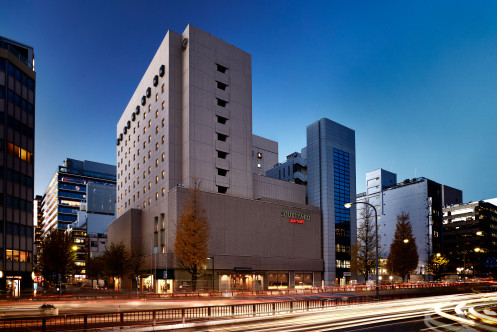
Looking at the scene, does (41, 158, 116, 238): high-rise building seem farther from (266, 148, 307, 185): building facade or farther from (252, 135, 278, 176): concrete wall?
(266, 148, 307, 185): building facade

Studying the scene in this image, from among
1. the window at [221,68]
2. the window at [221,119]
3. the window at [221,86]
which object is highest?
the window at [221,68]

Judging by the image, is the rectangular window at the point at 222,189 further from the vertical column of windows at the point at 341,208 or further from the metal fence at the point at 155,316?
the metal fence at the point at 155,316

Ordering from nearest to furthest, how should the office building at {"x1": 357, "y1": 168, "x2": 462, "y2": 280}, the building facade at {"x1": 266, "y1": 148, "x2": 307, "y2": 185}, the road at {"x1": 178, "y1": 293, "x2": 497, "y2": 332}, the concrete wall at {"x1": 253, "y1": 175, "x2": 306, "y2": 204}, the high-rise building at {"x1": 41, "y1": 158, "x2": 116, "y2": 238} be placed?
the road at {"x1": 178, "y1": 293, "x2": 497, "y2": 332}, the concrete wall at {"x1": 253, "y1": 175, "x2": 306, "y2": 204}, the building facade at {"x1": 266, "y1": 148, "x2": 307, "y2": 185}, the office building at {"x1": 357, "y1": 168, "x2": 462, "y2": 280}, the high-rise building at {"x1": 41, "y1": 158, "x2": 116, "y2": 238}

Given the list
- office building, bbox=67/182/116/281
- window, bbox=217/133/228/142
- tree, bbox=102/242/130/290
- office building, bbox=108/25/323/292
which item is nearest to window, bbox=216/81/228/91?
office building, bbox=108/25/323/292

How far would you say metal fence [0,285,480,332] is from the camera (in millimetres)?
21281

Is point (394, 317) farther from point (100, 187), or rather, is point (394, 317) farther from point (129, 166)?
point (100, 187)

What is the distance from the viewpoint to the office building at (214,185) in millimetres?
71625

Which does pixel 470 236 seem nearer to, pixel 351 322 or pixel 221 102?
pixel 221 102

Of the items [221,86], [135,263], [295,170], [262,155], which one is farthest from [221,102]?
[262,155]

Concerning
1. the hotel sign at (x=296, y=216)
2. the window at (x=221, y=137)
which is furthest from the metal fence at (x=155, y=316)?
the window at (x=221, y=137)

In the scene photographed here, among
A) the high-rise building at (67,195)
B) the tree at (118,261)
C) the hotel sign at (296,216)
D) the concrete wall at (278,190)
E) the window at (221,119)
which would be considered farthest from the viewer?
the high-rise building at (67,195)

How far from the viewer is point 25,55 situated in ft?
238

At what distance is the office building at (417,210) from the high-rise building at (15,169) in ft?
310

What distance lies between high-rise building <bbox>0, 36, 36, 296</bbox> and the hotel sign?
4672cm
